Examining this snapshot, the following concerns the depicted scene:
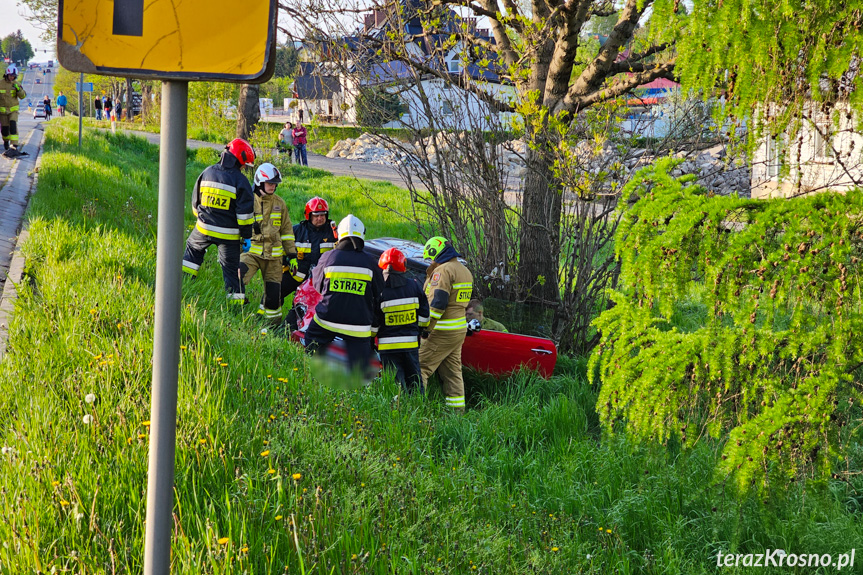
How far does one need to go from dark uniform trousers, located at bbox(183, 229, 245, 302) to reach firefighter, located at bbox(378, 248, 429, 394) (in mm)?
1781

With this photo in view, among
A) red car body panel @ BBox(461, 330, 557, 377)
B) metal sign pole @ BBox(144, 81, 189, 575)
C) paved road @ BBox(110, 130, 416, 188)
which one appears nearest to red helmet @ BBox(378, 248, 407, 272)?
red car body panel @ BBox(461, 330, 557, 377)

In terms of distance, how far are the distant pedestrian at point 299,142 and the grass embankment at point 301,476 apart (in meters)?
18.6

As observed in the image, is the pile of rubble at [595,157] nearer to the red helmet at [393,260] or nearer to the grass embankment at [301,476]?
the red helmet at [393,260]

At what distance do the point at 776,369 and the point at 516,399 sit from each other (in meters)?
3.68

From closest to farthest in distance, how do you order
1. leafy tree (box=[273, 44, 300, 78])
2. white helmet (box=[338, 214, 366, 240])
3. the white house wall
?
the white house wall → white helmet (box=[338, 214, 366, 240]) → leafy tree (box=[273, 44, 300, 78])

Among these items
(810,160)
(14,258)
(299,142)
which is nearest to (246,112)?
(299,142)

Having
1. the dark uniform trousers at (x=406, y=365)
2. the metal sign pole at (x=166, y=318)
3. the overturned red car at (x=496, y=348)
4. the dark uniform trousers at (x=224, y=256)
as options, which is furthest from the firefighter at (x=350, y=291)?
the metal sign pole at (x=166, y=318)

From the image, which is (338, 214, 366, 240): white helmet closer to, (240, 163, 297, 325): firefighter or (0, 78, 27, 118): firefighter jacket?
(240, 163, 297, 325): firefighter

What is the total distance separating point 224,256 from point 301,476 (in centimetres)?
471

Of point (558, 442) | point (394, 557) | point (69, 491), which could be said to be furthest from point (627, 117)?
point (69, 491)

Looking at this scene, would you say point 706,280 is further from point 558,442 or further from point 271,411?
point 558,442

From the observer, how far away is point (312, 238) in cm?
863

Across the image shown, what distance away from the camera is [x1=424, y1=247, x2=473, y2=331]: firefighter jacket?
22.7 ft

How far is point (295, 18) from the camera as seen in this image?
26.8 feet
